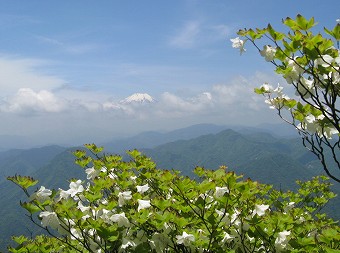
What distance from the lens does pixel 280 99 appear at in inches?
171

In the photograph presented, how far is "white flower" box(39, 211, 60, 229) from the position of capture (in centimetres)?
371

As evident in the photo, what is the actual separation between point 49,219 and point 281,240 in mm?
2570

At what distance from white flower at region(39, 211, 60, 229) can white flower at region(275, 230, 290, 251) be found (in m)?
2.46

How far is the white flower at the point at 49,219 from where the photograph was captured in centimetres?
371

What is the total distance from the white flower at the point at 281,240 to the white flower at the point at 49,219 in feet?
8.06

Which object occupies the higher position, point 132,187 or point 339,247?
point 132,187

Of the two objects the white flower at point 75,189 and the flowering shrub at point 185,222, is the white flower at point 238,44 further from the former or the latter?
the white flower at point 75,189

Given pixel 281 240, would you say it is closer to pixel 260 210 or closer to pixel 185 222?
pixel 260 210

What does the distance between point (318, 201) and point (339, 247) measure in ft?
21.9

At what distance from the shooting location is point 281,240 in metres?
3.76

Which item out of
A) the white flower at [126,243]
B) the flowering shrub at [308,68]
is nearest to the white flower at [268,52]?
the flowering shrub at [308,68]

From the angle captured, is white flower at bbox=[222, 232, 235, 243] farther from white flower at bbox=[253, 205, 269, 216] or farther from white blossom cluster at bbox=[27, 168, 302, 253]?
white flower at bbox=[253, 205, 269, 216]

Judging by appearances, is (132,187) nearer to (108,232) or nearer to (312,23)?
(108,232)

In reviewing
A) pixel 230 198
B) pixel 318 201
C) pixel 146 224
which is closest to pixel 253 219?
pixel 230 198
